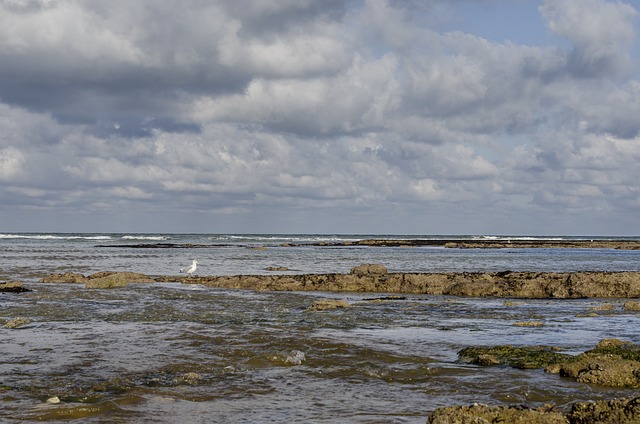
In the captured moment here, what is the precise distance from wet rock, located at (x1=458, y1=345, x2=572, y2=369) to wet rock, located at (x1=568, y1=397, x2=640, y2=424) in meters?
3.70

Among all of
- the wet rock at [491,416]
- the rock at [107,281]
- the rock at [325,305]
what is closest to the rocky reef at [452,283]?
the rock at [107,281]

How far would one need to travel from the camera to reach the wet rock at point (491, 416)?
671 centimetres

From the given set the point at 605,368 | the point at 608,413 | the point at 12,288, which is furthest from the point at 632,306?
the point at 12,288

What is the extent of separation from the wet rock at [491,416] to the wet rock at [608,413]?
0.74 feet

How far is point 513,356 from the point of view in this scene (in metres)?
11.6

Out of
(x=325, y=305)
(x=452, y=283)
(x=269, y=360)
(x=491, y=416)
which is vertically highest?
(x=491, y=416)

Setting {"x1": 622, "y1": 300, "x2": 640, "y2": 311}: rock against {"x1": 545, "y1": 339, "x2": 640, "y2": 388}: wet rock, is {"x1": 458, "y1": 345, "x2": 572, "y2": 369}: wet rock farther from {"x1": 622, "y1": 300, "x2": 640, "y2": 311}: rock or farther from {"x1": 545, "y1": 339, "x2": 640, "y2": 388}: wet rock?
{"x1": 622, "y1": 300, "x2": 640, "y2": 311}: rock

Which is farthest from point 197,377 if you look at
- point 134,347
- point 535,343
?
point 535,343

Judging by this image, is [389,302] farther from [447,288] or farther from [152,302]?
[152,302]

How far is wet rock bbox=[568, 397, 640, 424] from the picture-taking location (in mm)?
6770

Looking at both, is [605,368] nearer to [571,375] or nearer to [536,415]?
[571,375]

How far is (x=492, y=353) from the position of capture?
38.4ft

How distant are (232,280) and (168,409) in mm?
20617

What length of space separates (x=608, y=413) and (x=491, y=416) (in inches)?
49.8
